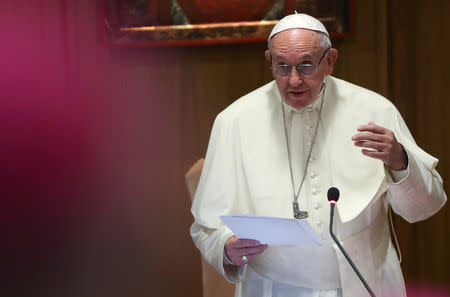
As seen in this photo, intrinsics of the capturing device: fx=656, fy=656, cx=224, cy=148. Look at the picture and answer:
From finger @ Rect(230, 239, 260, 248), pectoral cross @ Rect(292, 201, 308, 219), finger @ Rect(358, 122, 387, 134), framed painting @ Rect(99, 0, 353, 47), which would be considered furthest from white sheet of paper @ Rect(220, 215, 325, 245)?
framed painting @ Rect(99, 0, 353, 47)

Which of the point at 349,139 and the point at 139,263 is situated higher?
the point at 349,139

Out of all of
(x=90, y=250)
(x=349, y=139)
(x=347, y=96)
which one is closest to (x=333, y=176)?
(x=349, y=139)

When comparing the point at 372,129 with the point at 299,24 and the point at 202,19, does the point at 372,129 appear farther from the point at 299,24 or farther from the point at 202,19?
the point at 202,19

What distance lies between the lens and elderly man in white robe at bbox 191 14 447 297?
8.21ft

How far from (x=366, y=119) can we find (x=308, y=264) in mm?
644

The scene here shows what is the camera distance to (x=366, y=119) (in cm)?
270

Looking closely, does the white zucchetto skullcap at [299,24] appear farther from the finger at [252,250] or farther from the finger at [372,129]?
the finger at [252,250]

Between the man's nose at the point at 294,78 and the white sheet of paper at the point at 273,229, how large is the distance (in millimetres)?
631

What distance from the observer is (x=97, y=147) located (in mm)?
4668

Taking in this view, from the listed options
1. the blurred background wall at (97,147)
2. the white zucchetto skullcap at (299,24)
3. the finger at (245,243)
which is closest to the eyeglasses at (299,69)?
the white zucchetto skullcap at (299,24)

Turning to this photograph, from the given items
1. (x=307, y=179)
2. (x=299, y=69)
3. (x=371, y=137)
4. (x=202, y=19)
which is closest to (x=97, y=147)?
(x=202, y=19)

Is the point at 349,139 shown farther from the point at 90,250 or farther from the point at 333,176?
the point at 90,250

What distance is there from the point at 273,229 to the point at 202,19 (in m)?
2.51

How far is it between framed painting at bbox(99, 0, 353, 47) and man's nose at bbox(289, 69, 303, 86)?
1707mm
